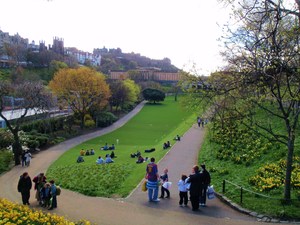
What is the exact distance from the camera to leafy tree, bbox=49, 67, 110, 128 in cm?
4744

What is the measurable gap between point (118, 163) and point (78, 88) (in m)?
26.1

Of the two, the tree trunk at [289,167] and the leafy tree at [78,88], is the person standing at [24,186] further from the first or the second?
the leafy tree at [78,88]

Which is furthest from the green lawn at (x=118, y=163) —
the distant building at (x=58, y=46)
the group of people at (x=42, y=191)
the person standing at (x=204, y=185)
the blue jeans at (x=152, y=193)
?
the distant building at (x=58, y=46)

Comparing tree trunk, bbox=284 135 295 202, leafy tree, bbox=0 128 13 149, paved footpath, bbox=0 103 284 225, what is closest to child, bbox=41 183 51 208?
paved footpath, bbox=0 103 284 225

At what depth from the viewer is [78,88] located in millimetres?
47781

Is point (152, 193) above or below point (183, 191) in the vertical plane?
below

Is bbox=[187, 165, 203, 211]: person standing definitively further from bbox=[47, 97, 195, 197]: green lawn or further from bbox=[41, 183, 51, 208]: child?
bbox=[41, 183, 51, 208]: child

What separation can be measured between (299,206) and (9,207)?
8954mm

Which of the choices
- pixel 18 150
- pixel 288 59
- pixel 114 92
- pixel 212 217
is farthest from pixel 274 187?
pixel 114 92

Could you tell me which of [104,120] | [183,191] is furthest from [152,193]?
[104,120]

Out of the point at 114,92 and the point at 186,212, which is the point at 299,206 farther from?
the point at 114,92

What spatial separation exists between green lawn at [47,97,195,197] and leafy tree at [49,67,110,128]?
5791mm

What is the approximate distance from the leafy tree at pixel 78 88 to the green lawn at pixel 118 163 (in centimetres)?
579

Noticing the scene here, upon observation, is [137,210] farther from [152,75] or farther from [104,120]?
[152,75]
